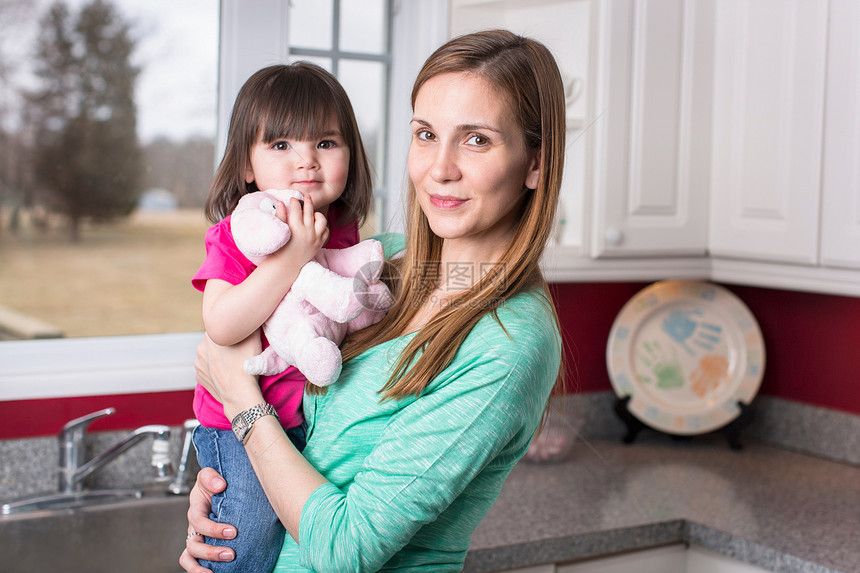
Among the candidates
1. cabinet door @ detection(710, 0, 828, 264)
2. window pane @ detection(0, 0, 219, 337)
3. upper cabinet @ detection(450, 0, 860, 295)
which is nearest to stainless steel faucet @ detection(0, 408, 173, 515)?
upper cabinet @ detection(450, 0, 860, 295)

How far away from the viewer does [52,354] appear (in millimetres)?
1812

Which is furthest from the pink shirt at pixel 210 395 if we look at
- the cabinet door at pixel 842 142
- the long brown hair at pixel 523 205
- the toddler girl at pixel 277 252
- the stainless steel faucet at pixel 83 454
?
the cabinet door at pixel 842 142

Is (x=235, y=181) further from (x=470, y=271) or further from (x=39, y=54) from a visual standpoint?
(x=39, y=54)

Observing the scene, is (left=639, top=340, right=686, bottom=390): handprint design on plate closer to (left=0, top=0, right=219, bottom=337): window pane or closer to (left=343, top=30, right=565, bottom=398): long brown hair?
(left=343, top=30, right=565, bottom=398): long brown hair

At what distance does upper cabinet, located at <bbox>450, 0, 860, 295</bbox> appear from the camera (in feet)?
5.86

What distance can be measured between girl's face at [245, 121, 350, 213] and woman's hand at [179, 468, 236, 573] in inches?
17.0

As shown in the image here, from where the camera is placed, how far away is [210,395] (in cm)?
115

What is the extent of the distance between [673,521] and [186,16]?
6.01m

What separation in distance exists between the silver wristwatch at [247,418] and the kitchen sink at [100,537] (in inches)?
33.5

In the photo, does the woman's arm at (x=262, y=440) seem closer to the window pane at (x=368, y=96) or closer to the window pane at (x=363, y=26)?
the window pane at (x=368, y=96)

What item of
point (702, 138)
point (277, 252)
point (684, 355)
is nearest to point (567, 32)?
point (702, 138)

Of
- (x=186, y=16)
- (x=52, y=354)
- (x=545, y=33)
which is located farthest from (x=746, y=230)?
(x=186, y=16)

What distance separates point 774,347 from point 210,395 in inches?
72.7

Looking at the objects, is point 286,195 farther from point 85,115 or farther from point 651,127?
point 85,115
